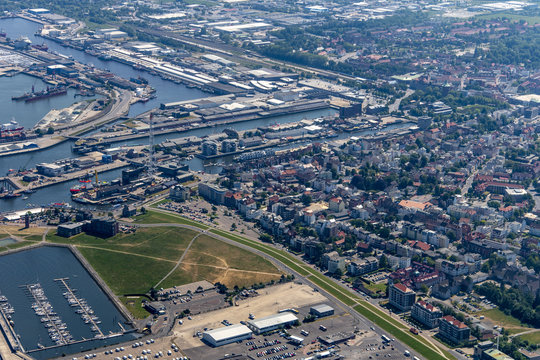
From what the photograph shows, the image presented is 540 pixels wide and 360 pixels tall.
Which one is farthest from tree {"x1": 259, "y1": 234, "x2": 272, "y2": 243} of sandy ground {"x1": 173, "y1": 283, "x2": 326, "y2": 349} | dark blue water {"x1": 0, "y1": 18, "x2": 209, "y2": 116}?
dark blue water {"x1": 0, "y1": 18, "x2": 209, "y2": 116}

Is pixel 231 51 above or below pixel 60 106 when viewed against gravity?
above

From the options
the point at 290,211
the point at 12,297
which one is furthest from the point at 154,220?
the point at 12,297

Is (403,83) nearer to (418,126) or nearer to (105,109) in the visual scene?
(418,126)

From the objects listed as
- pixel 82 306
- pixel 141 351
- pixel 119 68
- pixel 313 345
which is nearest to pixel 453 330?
pixel 313 345

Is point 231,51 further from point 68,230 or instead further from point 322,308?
point 322,308

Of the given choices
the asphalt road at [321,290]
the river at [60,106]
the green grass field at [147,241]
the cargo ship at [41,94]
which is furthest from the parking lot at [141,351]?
the cargo ship at [41,94]

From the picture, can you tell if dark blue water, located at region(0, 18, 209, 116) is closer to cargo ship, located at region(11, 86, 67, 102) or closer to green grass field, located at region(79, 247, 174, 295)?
cargo ship, located at region(11, 86, 67, 102)
